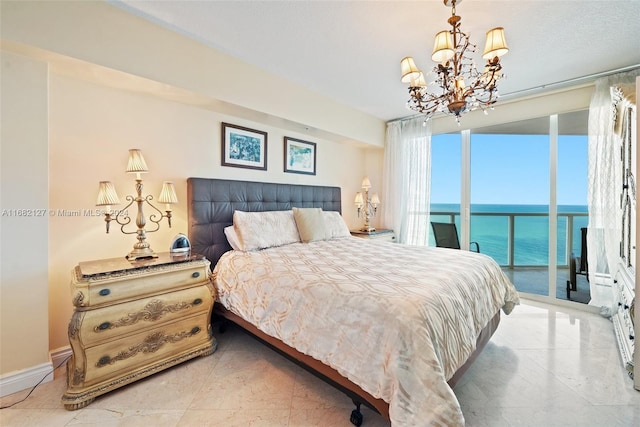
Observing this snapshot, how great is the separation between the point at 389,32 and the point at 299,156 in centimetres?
189

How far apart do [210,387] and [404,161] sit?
389 cm

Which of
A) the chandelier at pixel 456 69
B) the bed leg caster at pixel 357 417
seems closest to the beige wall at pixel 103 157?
the chandelier at pixel 456 69

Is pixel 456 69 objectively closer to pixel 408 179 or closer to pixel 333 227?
pixel 333 227

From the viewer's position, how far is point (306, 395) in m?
1.68

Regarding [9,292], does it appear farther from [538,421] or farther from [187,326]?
[538,421]

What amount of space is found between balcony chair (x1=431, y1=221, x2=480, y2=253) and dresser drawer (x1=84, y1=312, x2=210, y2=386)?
320 cm

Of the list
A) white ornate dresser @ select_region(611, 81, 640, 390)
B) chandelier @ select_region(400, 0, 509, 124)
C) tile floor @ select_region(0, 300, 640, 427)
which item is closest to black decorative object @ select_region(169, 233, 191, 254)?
tile floor @ select_region(0, 300, 640, 427)

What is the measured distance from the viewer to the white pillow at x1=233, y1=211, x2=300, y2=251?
255 centimetres

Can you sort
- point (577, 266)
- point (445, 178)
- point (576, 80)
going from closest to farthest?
point (576, 80), point (577, 266), point (445, 178)

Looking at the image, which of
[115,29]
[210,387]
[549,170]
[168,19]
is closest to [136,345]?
[210,387]

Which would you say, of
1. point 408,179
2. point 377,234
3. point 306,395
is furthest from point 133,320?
point 408,179

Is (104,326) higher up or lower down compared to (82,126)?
lower down

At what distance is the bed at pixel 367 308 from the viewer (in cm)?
114

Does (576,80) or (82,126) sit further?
(576,80)
